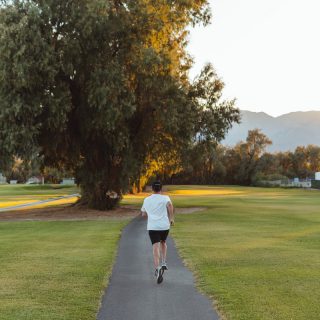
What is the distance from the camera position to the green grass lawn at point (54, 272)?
912 centimetres

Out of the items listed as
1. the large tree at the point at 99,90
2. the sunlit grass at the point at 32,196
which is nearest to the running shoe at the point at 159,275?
the large tree at the point at 99,90

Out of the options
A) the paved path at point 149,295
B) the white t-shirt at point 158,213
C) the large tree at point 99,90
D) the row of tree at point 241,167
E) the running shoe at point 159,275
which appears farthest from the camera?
the row of tree at point 241,167

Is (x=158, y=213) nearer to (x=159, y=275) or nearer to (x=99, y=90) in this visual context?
(x=159, y=275)

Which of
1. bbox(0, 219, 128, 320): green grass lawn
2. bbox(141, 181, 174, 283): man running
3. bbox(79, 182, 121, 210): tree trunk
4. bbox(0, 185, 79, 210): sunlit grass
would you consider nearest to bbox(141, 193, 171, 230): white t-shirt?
bbox(141, 181, 174, 283): man running

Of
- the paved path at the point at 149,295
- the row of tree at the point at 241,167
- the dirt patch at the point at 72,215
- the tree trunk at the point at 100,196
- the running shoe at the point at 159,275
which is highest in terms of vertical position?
the row of tree at the point at 241,167

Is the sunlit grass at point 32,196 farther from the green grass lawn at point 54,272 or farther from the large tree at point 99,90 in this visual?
the green grass lawn at point 54,272

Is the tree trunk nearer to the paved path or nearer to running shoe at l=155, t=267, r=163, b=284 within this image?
the paved path

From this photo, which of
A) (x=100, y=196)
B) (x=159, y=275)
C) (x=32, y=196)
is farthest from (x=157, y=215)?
(x=32, y=196)

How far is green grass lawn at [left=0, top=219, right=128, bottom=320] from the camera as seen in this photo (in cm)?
912

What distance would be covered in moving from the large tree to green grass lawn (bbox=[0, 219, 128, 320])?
9816 mm

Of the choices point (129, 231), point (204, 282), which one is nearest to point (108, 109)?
point (129, 231)

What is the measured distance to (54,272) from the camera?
508 inches

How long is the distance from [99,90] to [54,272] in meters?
19.6

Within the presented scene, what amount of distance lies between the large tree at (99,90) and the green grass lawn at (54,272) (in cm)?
982
